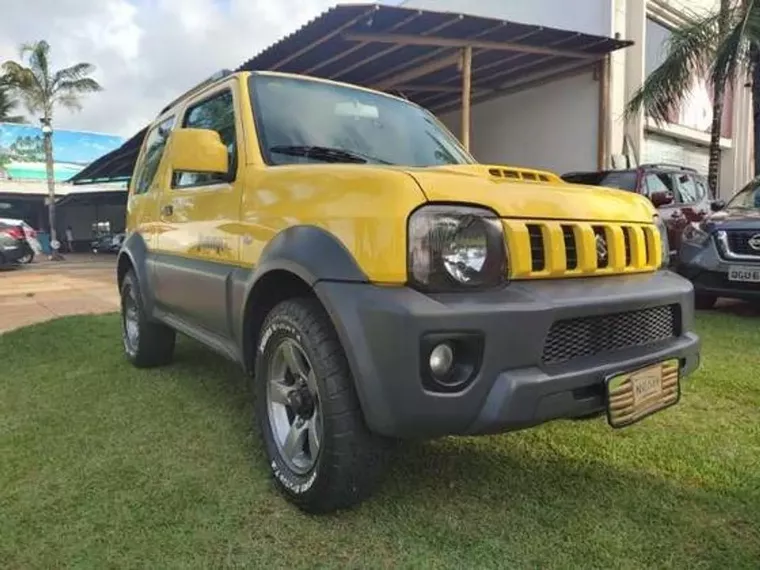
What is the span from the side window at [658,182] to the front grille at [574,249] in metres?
6.08

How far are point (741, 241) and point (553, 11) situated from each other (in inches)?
333

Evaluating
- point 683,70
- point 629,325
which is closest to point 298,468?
point 629,325

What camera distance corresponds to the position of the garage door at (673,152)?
13.7m

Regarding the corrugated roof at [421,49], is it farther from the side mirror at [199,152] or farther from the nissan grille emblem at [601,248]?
the nissan grille emblem at [601,248]

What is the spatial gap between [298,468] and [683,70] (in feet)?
34.6

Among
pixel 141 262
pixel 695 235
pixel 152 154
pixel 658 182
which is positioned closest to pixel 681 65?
pixel 658 182

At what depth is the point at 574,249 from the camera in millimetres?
2396

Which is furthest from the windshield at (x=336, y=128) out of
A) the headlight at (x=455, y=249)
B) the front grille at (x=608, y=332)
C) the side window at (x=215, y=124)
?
the front grille at (x=608, y=332)

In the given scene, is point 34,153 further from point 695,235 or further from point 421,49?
point 695,235

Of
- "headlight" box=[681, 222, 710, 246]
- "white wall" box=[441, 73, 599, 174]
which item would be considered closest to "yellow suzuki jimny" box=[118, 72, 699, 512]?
"headlight" box=[681, 222, 710, 246]

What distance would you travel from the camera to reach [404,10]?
28.6ft

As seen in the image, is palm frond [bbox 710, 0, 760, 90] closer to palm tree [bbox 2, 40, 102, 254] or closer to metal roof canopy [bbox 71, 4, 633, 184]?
metal roof canopy [bbox 71, 4, 633, 184]

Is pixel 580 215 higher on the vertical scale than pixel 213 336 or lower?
higher

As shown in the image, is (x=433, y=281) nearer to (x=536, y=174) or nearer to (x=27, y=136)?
(x=536, y=174)
